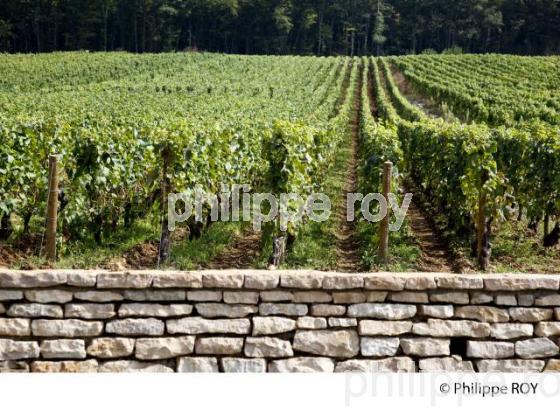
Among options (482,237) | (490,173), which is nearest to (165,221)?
(482,237)

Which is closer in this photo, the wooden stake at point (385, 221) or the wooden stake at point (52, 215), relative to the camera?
the wooden stake at point (52, 215)

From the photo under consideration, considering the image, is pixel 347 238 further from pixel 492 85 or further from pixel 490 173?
pixel 492 85

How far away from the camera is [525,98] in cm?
3850

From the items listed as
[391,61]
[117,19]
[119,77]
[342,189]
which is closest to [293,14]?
[117,19]

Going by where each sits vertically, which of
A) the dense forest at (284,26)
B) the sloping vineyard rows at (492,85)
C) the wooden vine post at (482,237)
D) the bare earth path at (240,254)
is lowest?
the bare earth path at (240,254)

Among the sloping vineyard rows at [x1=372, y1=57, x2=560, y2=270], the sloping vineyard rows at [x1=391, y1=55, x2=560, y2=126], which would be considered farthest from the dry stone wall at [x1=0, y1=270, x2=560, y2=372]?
the sloping vineyard rows at [x1=391, y1=55, x2=560, y2=126]

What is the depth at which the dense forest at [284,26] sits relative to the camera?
282 ft

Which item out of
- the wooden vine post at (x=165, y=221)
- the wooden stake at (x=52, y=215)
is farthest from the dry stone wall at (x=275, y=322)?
the wooden vine post at (x=165, y=221)

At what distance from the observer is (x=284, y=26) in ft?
320

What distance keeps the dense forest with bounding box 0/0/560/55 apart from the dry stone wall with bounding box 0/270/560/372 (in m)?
78.1

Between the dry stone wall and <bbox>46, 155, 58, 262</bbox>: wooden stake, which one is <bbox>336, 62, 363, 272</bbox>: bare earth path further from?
<bbox>46, 155, 58, 262</bbox>: wooden stake

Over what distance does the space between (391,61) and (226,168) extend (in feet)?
210

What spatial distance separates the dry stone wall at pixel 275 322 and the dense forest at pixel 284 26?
7811 centimetres

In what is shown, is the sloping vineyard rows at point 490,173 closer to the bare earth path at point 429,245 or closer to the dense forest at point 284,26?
the bare earth path at point 429,245
